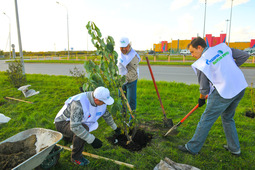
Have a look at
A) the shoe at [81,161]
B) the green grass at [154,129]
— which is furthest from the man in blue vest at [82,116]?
the green grass at [154,129]

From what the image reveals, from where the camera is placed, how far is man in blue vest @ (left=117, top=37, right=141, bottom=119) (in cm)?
328

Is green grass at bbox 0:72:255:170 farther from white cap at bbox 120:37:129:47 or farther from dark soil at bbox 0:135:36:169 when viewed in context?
white cap at bbox 120:37:129:47

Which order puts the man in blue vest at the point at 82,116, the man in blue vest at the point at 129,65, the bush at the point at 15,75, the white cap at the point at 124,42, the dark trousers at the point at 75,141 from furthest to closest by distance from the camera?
1. the bush at the point at 15,75
2. the man in blue vest at the point at 129,65
3. the white cap at the point at 124,42
4. the dark trousers at the point at 75,141
5. the man in blue vest at the point at 82,116

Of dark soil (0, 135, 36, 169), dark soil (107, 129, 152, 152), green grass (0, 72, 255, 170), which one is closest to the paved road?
green grass (0, 72, 255, 170)

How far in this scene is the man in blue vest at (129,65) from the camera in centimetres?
328

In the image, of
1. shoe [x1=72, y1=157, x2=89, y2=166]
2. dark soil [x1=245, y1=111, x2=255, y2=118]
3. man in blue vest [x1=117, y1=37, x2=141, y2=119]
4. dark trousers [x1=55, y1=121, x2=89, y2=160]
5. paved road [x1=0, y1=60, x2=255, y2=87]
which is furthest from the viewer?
paved road [x1=0, y1=60, x2=255, y2=87]

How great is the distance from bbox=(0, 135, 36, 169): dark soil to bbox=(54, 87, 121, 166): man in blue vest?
0.46 meters

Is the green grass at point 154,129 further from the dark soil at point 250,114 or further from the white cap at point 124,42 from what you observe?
the white cap at point 124,42

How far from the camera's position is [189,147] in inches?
112

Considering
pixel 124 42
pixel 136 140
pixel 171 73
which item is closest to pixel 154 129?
pixel 136 140

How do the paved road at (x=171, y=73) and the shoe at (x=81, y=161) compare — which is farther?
the paved road at (x=171, y=73)

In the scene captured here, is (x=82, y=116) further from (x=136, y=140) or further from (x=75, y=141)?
(x=136, y=140)

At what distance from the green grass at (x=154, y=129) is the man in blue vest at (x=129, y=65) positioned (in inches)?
36.4

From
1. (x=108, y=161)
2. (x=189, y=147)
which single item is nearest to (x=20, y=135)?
(x=108, y=161)
